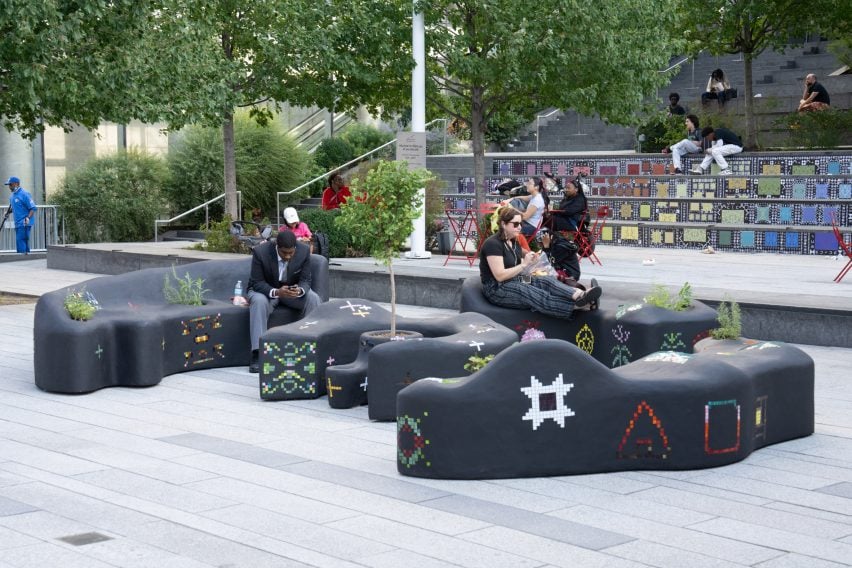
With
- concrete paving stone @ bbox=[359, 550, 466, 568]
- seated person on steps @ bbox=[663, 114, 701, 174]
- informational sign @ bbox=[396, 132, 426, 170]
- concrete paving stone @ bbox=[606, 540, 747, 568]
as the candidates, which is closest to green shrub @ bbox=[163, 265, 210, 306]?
concrete paving stone @ bbox=[359, 550, 466, 568]

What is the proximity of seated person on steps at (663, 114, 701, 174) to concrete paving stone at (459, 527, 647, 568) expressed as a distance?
19.0m

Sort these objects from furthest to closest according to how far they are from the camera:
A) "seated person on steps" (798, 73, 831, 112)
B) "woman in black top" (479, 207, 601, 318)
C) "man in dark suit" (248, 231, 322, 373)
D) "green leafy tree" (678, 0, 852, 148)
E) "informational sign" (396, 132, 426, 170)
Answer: "seated person on steps" (798, 73, 831, 112) < "green leafy tree" (678, 0, 852, 148) < "informational sign" (396, 132, 426, 170) < "man in dark suit" (248, 231, 322, 373) < "woman in black top" (479, 207, 601, 318)

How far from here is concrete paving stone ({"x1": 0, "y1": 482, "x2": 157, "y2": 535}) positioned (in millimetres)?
6156

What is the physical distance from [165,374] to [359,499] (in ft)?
15.6

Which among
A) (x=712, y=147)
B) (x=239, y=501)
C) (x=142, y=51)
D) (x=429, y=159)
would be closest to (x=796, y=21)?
(x=712, y=147)

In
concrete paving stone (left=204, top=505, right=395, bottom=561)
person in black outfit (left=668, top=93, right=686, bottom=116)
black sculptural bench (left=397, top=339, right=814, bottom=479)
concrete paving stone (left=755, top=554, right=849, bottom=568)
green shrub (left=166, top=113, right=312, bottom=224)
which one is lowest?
concrete paving stone (left=755, top=554, right=849, bottom=568)

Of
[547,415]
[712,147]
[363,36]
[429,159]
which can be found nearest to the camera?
[547,415]

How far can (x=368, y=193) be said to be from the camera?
9.71m

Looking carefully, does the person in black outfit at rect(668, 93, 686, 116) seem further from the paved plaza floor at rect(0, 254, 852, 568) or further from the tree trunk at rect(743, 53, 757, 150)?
the paved plaza floor at rect(0, 254, 852, 568)

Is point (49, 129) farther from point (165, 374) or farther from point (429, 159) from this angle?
point (165, 374)

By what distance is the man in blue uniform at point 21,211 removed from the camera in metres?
24.2

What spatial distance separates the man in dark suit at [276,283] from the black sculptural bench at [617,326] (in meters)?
1.53

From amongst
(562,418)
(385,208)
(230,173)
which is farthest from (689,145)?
(562,418)

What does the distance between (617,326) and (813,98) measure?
16.6 meters
